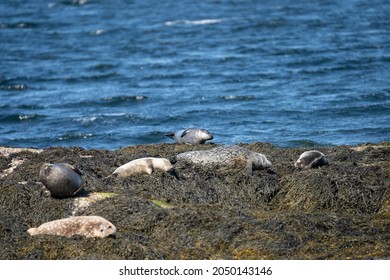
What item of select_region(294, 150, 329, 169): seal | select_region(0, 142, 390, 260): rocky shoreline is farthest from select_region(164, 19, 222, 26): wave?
select_region(294, 150, 329, 169): seal

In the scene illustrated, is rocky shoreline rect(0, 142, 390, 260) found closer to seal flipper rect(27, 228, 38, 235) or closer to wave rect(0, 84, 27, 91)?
seal flipper rect(27, 228, 38, 235)

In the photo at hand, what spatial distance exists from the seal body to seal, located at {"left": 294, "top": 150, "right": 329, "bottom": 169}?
1744 millimetres

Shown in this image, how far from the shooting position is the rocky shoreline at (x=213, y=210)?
8898 millimetres

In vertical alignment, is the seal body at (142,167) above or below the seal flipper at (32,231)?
below

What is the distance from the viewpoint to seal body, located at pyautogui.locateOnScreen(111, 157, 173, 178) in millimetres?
11367

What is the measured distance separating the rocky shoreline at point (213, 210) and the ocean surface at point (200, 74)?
18.8ft

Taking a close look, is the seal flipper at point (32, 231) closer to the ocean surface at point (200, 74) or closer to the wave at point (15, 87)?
the ocean surface at point (200, 74)

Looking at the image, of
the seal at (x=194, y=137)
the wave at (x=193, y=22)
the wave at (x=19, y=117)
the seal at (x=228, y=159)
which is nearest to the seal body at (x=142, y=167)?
the seal at (x=228, y=159)

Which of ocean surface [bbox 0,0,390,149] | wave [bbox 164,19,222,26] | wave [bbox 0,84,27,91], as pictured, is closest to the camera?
ocean surface [bbox 0,0,390,149]

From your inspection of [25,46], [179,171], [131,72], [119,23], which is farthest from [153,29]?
[179,171]

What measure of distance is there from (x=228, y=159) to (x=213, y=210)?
1.75 m

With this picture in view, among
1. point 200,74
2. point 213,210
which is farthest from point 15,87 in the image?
point 213,210
